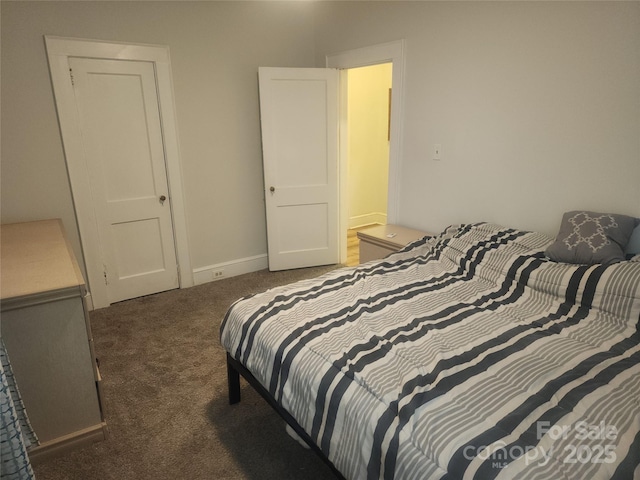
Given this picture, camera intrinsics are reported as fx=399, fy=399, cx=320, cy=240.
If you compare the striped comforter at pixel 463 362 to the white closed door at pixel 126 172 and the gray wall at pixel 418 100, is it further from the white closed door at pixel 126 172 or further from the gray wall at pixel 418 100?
the white closed door at pixel 126 172

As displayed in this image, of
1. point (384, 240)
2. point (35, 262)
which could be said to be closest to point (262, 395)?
point (35, 262)

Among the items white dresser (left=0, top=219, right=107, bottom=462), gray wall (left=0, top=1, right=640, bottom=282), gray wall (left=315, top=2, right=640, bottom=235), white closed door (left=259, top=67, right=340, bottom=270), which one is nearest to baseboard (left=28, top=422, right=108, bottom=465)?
white dresser (left=0, top=219, right=107, bottom=462)

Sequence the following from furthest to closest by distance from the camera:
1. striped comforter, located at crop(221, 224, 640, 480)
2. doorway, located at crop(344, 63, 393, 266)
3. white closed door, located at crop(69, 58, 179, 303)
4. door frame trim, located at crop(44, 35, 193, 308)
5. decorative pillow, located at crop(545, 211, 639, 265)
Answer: doorway, located at crop(344, 63, 393, 266), white closed door, located at crop(69, 58, 179, 303), door frame trim, located at crop(44, 35, 193, 308), decorative pillow, located at crop(545, 211, 639, 265), striped comforter, located at crop(221, 224, 640, 480)

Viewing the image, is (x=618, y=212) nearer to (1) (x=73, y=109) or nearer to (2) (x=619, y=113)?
(2) (x=619, y=113)

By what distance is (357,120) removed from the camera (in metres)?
5.18

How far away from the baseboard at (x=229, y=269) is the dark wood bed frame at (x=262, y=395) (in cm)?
179

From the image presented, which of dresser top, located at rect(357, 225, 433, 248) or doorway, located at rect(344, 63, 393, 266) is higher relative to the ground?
doorway, located at rect(344, 63, 393, 266)

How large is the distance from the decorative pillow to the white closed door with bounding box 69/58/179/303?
2.94 meters

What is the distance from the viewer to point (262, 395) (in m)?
1.82

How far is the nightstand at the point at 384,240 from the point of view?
3078 millimetres

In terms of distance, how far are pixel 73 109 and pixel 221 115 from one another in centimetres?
114

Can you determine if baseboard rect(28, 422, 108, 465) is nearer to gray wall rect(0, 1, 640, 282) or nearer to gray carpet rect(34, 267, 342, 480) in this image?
gray carpet rect(34, 267, 342, 480)

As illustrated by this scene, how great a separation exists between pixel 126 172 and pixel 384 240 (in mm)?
2131

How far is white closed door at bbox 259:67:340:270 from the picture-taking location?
12.0ft
